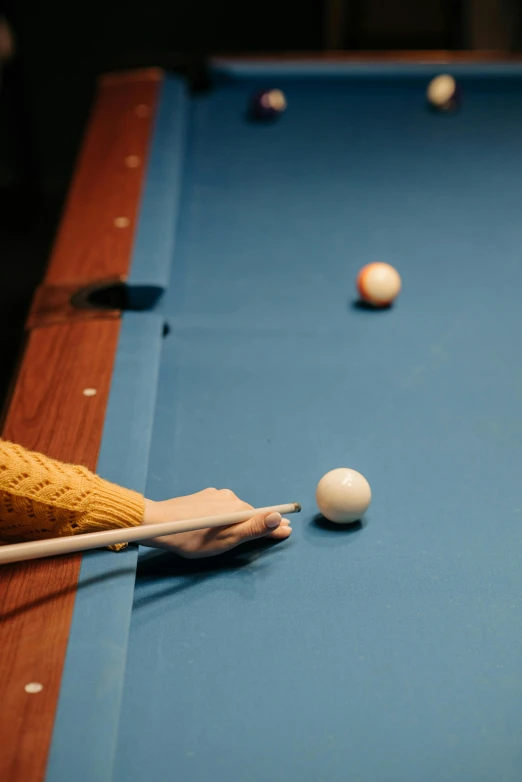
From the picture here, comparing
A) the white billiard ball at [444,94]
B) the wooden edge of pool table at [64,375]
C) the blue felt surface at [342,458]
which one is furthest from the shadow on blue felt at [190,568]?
the white billiard ball at [444,94]

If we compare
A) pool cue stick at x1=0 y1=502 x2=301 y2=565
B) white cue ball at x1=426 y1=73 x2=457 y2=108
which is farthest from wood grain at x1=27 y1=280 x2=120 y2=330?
white cue ball at x1=426 y1=73 x2=457 y2=108

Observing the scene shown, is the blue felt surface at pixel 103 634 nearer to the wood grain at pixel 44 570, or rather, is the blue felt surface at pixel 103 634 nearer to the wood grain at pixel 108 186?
the wood grain at pixel 44 570

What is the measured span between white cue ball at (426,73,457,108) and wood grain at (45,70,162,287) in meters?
0.93

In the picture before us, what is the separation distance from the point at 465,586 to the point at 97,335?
34.3 inches

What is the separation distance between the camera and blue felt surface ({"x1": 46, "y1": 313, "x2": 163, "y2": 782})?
968 millimetres

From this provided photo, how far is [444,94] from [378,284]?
1.31 meters

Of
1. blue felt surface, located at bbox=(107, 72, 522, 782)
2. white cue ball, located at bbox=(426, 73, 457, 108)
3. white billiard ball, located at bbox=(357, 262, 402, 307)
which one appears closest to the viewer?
blue felt surface, located at bbox=(107, 72, 522, 782)

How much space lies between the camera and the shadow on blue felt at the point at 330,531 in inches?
53.9

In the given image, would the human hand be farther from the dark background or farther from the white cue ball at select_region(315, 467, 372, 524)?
the dark background

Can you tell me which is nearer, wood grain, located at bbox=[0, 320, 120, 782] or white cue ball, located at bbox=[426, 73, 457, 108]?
wood grain, located at bbox=[0, 320, 120, 782]

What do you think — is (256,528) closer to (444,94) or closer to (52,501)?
(52,501)

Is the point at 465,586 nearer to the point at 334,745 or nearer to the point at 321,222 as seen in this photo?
the point at 334,745

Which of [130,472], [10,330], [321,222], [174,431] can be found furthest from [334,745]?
[10,330]

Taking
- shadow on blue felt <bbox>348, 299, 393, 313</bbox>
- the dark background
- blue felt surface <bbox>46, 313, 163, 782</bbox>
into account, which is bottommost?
blue felt surface <bbox>46, 313, 163, 782</bbox>
